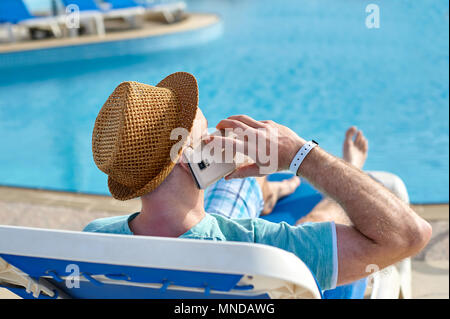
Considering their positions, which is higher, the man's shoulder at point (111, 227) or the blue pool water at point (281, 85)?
the man's shoulder at point (111, 227)

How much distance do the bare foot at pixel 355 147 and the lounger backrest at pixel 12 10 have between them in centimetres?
795

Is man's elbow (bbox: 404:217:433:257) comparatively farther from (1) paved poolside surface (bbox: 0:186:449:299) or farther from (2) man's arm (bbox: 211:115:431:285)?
(1) paved poolside surface (bbox: 0:186:449:299)

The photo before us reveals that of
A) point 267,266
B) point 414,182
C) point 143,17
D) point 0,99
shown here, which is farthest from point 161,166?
point 143,17

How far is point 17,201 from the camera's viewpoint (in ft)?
11.6

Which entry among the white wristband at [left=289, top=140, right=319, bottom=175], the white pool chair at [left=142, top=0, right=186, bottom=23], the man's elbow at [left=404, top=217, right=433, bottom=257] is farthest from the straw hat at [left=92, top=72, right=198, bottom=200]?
the white pool chair at [left=142, top=0, right=186, bottom=23]

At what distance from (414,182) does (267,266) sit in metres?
4.33

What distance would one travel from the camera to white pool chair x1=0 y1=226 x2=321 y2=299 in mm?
900

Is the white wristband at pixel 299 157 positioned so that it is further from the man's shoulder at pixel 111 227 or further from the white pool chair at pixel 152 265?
the man's shoulder at pixel 111 227

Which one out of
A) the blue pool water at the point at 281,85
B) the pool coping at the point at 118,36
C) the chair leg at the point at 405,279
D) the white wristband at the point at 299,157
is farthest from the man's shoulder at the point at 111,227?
the pool coping at the point at 118,36

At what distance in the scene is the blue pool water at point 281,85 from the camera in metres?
5.31

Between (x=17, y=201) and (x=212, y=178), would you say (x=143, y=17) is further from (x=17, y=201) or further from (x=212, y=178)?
(x=212, y=178)

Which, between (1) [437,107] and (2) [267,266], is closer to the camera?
(2) [267,266]
